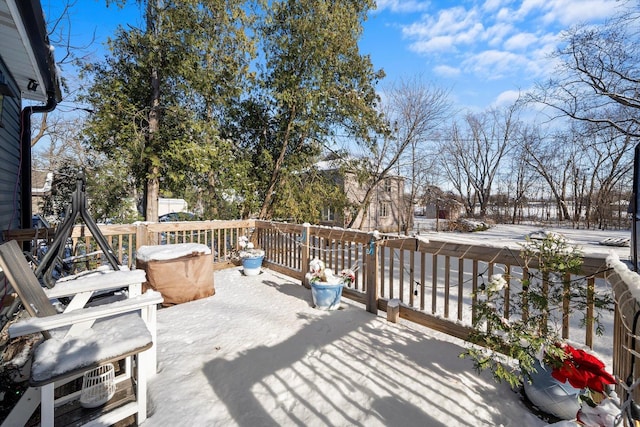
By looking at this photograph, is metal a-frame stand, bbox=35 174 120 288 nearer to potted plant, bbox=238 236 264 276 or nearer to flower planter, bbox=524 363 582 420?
potted plant, bbox=238 236 264 276

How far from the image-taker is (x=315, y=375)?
2232 millimetres

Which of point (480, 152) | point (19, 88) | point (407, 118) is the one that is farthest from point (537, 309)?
point (480, 152)

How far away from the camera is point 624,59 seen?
9.85m

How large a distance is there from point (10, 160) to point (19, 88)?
105cm

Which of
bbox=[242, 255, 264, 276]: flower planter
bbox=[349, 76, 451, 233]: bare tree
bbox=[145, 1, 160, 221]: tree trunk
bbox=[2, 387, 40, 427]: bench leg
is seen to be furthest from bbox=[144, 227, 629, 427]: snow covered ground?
bbox=[349, 76, 451, 233]: bare tree

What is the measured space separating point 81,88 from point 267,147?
13.2 feet

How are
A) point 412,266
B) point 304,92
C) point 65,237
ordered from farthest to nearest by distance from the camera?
point 304,92 → point 412,266 → point 65,237

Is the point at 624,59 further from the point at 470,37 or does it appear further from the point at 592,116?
the point at 470,37

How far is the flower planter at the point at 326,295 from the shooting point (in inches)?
138

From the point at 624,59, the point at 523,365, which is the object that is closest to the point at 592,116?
the point at 624,59

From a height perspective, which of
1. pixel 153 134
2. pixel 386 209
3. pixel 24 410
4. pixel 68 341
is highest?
pixel 153 134

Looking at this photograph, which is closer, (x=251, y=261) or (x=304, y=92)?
(x=251, y=261)

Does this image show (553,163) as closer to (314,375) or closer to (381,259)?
(381,259)

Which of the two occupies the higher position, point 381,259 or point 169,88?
point 169,88
